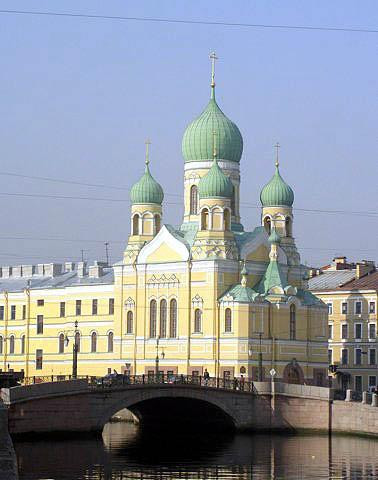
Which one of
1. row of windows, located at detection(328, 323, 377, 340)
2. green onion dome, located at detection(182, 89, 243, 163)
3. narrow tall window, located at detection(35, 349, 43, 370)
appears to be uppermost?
green onion dome, located at detection(182, 89, 243, 163)

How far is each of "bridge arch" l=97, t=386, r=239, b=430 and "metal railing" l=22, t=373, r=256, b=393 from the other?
568 millimetres

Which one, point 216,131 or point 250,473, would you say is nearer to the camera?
point 250,473

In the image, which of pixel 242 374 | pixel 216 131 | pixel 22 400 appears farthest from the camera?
pixel 216 131

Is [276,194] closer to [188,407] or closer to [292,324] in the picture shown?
[292,324]

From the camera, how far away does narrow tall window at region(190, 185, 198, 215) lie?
100 metres

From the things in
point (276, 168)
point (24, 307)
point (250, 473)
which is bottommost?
point (250, 473)

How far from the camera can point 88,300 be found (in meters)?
104

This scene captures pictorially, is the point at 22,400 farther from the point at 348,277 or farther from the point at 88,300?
the point at 348,277

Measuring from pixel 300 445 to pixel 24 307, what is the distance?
39.3 meters

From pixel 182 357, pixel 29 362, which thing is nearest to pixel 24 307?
pixel 29 362

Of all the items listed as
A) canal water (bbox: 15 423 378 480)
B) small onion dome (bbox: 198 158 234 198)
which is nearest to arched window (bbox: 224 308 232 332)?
small onion dome (bbox: 198 158 234 198)

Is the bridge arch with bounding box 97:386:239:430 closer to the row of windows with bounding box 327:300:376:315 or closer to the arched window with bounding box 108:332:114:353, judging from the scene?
the arched window with bounding box 108:332:114:353

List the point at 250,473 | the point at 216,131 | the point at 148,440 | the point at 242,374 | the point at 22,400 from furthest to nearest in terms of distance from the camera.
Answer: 1. the point at 216,131
2. the point at 242,374
3. the point at 148,440
4. the point at 22,400
5. the point at 250,473

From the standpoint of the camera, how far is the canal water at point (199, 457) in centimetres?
6178
